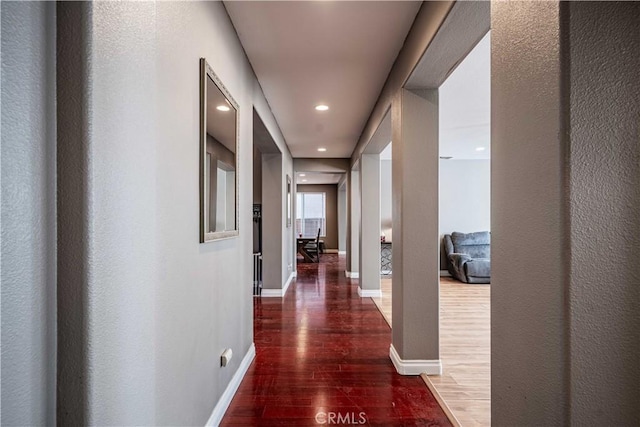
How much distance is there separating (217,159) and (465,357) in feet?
8.70

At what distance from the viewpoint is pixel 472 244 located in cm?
749

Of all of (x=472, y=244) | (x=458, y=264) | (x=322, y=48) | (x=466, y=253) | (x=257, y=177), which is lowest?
(x=458, y=264)

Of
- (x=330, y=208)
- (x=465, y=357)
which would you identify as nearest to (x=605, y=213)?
(x=465, y=357)

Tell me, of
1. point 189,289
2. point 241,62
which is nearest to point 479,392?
point 189,289

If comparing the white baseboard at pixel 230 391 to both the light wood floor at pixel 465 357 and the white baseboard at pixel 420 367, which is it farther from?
the light wood floor at pixel 465 357

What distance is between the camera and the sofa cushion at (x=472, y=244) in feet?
24.4

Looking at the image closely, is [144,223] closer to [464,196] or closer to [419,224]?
[419,224]

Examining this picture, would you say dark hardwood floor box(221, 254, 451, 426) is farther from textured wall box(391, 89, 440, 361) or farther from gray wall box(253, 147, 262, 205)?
gray wall box(253, 147, 262, 205)

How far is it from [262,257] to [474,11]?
4.57 m

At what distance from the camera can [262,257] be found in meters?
5.64

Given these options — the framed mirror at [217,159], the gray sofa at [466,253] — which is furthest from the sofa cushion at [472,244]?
the framed mirror at [217,159]

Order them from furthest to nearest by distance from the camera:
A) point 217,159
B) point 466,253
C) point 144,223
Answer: point 466,253 < point 217,159 < point 144,223

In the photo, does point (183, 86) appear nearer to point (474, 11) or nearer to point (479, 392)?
point (474, 11)

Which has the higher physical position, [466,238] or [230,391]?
[466,238]
